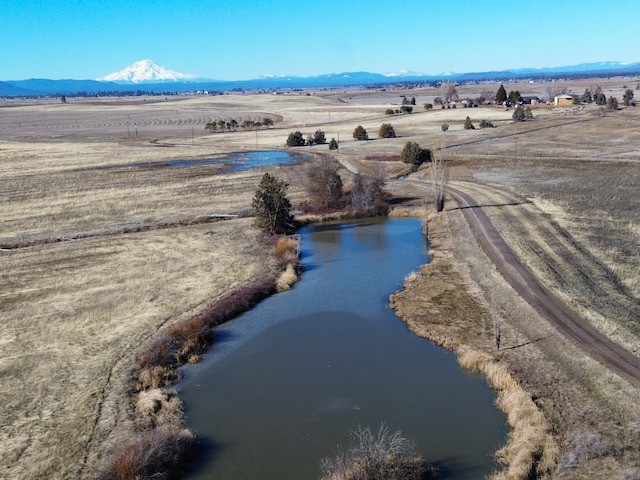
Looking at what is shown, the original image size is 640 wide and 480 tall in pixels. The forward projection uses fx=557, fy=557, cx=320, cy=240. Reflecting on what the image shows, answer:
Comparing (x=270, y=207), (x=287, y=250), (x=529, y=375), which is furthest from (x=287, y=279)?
(x=529, y=375)

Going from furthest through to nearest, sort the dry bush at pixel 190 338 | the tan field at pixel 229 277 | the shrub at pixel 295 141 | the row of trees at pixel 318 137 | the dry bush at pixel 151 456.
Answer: the row of trees at pixel 318 137 → the shrub at pixel 295 141 → the dry bush at pixel 190 338 → the tan field at pixel 229 277 → the dry bush at pixel 151 456

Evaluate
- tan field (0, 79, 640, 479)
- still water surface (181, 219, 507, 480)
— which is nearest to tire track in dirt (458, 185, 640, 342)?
tan field (0, 79, 640, 479)

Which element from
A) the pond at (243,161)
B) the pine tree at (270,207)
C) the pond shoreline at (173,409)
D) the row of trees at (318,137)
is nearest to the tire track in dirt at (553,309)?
the pond shoreline at (173,409)

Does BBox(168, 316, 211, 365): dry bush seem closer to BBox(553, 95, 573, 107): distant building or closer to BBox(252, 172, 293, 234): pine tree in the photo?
BBox(252, 172, 293, 234): pine tree

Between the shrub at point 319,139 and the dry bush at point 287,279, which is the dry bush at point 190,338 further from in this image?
the shrub at point 319,139

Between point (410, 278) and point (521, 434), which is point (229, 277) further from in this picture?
point (521, 434)

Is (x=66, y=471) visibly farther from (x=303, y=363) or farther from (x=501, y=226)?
(x=501, y=226)

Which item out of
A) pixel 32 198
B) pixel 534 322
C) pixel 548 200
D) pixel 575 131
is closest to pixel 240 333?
pixel 534 322
